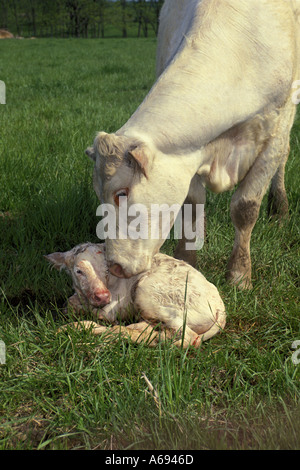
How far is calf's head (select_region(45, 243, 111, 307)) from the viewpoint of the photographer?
264 centimetres

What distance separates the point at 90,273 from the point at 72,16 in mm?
67417

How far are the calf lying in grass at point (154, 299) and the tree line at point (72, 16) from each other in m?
65.7

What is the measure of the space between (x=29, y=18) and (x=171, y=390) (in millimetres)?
75524

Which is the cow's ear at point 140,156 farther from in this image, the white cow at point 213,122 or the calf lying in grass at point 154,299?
the calf lying in grass at point 154,299

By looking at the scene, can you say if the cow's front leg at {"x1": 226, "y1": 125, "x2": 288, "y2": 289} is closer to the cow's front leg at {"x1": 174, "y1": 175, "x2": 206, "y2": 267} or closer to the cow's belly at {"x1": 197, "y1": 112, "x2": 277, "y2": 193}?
the cow's belly at {"x1": 197, "y1": 112, "x2": 277, "y2": 193}

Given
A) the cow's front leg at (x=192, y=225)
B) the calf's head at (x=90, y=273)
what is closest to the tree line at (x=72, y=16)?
the cow's front leg at (x=192, y=225)

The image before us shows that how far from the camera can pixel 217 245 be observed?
12.3 ft

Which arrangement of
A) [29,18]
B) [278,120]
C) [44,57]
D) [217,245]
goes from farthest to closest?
[29,18] → [44,57] → [217,245] → [278,120]

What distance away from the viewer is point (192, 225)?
12.1 ft

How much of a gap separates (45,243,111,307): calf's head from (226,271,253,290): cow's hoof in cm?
88

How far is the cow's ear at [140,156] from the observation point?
2234 millimetres

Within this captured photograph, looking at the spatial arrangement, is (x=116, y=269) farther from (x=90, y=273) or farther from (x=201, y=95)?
(x=201, y=95)
